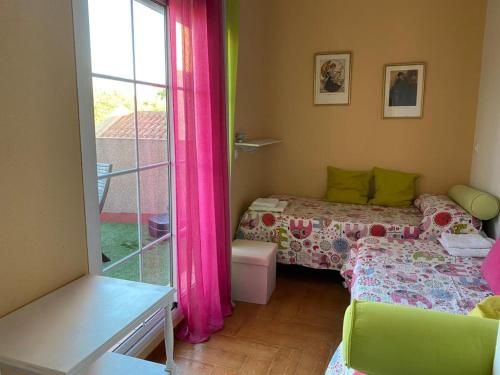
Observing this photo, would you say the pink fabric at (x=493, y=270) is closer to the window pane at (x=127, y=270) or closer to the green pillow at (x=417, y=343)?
the green pillow at (x=417, y=343)

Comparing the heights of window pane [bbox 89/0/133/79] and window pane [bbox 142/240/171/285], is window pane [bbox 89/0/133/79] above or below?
above

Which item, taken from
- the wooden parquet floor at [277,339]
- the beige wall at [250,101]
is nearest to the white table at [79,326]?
the wooden parquet floor at [277,339]

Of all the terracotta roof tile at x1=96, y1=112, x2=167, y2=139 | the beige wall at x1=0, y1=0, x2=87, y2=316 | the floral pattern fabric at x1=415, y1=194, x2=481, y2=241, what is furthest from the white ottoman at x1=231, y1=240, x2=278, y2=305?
the beige wall at x1=0, y1=0, x2=87, y2=316

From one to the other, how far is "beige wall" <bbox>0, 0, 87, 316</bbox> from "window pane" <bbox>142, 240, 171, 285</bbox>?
0.73 m

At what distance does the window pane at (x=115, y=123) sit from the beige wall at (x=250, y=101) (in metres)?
1.14

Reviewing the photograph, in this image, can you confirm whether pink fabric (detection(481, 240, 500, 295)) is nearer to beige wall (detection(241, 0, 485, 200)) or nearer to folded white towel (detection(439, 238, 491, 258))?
folded white towel (detection(439, 238, 491, 258))

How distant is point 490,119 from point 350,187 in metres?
1.31

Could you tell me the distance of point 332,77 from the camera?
12.5 ft

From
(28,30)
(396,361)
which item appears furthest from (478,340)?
(28,30)

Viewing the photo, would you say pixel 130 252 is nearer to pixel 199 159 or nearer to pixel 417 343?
pixel 199 159

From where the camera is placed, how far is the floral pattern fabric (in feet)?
9.49

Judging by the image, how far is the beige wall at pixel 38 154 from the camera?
1.20m

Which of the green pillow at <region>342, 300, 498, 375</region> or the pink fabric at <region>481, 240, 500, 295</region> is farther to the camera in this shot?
the pink fabric at <region>481, 240, 500, 295</region>

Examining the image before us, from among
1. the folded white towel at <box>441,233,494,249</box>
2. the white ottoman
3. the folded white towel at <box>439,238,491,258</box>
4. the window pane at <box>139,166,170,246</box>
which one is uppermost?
the window pane at <box>139,166,170,246</box>
